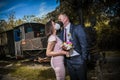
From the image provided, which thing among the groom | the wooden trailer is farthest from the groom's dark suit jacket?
the wooden trailer

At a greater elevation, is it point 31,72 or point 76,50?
point 76,50

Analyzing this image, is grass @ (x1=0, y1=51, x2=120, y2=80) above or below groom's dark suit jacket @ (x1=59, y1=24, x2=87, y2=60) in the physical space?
below

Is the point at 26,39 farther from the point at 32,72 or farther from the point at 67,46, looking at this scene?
the point at 67,46

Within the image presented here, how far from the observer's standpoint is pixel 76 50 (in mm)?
Result: 3689

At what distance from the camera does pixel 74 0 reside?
10.8 meters

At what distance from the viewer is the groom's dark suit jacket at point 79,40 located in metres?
3.60

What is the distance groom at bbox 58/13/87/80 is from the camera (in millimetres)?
3641

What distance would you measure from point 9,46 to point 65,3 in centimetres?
859

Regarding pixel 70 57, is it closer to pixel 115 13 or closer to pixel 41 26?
pixel 115 13

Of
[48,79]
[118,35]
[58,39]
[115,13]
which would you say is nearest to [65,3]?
[115,13]

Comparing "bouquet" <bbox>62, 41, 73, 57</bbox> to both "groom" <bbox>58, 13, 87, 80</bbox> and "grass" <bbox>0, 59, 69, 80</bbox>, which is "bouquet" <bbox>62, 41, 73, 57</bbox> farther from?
"grass" <bbox>0, 59, 69, 80</bbox>

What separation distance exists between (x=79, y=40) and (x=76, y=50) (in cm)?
18

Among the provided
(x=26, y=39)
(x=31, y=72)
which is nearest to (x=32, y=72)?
(x=31, y=72)

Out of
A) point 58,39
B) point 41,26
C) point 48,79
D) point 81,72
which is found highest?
point 41,26
